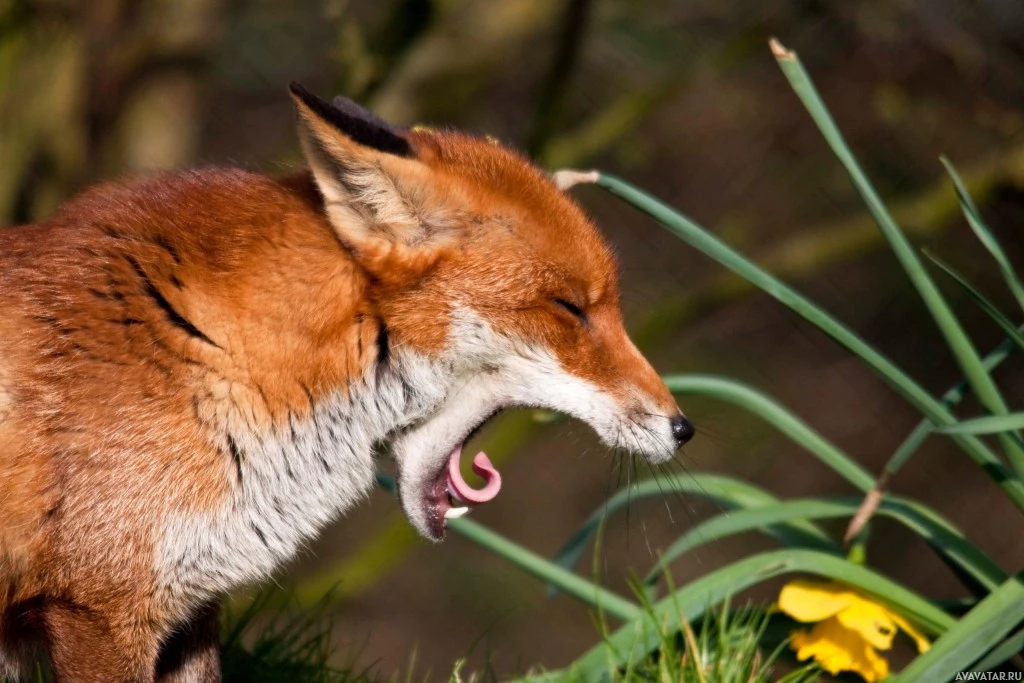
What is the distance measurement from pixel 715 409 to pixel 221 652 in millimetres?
3690

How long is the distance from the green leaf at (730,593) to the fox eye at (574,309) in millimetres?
827

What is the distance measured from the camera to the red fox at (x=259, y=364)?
2.88m

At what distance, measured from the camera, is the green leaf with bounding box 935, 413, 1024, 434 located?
122 inches

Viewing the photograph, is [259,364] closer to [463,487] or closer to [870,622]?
[463,487]

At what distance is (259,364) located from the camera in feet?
10.0

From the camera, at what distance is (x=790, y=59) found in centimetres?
335

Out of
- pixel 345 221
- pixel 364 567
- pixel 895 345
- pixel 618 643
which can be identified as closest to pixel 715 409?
pixel 895 345

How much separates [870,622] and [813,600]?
0.54ft

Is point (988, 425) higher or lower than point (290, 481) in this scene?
higher

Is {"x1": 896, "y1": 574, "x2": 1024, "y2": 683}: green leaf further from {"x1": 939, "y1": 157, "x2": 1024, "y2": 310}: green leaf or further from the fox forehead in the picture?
the fox forehead

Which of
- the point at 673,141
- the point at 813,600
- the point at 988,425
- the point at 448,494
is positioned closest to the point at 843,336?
the point at 988,425

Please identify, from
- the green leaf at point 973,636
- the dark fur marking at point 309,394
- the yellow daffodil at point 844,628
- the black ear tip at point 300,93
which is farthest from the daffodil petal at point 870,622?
the black ear tip at point 300,93

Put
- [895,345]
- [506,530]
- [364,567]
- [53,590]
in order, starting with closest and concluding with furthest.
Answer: [53,590]
[364,567]
[895,345]
[506,530]

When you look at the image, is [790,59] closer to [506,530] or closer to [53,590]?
[53,590]
